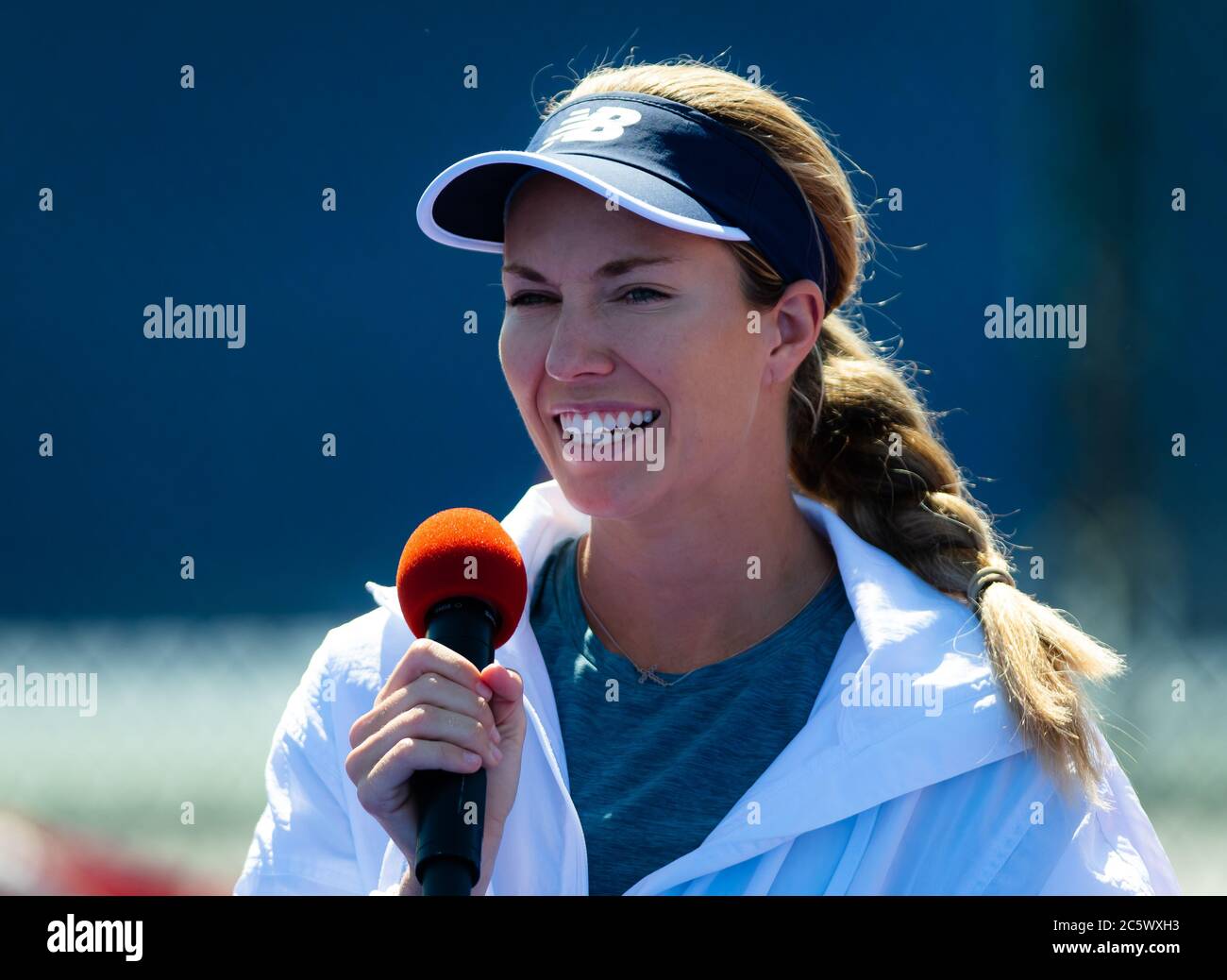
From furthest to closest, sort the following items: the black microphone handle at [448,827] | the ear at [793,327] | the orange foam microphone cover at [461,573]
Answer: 1. the ear at [793,327]
2. the orange foam microphone cover at [461,573]
3. the black microphone handle at [448,827]

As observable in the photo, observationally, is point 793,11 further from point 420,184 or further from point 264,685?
point 264,685

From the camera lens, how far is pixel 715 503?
5.01ft

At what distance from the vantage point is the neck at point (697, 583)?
1.51 m

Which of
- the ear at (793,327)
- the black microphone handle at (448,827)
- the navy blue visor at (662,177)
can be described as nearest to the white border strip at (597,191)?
the navy blue visor at (662,177)

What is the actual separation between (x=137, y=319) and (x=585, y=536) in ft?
6.50

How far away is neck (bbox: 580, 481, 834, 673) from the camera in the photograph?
151 cm

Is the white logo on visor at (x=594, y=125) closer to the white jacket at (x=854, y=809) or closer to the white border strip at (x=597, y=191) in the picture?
the white border strip at (x=597, y=191)

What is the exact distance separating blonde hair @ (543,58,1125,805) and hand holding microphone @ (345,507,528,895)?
1.55ft

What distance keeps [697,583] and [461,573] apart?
40 cm

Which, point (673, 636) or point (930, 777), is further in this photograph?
point (673, 636)

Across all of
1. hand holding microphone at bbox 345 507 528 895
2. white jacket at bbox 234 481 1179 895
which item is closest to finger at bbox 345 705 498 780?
hand holding microphone at bbox 345 507 528 895

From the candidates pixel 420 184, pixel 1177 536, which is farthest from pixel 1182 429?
pixel 420 184

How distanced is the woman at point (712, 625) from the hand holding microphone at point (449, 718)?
0.19 feet

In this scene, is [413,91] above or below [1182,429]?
above
